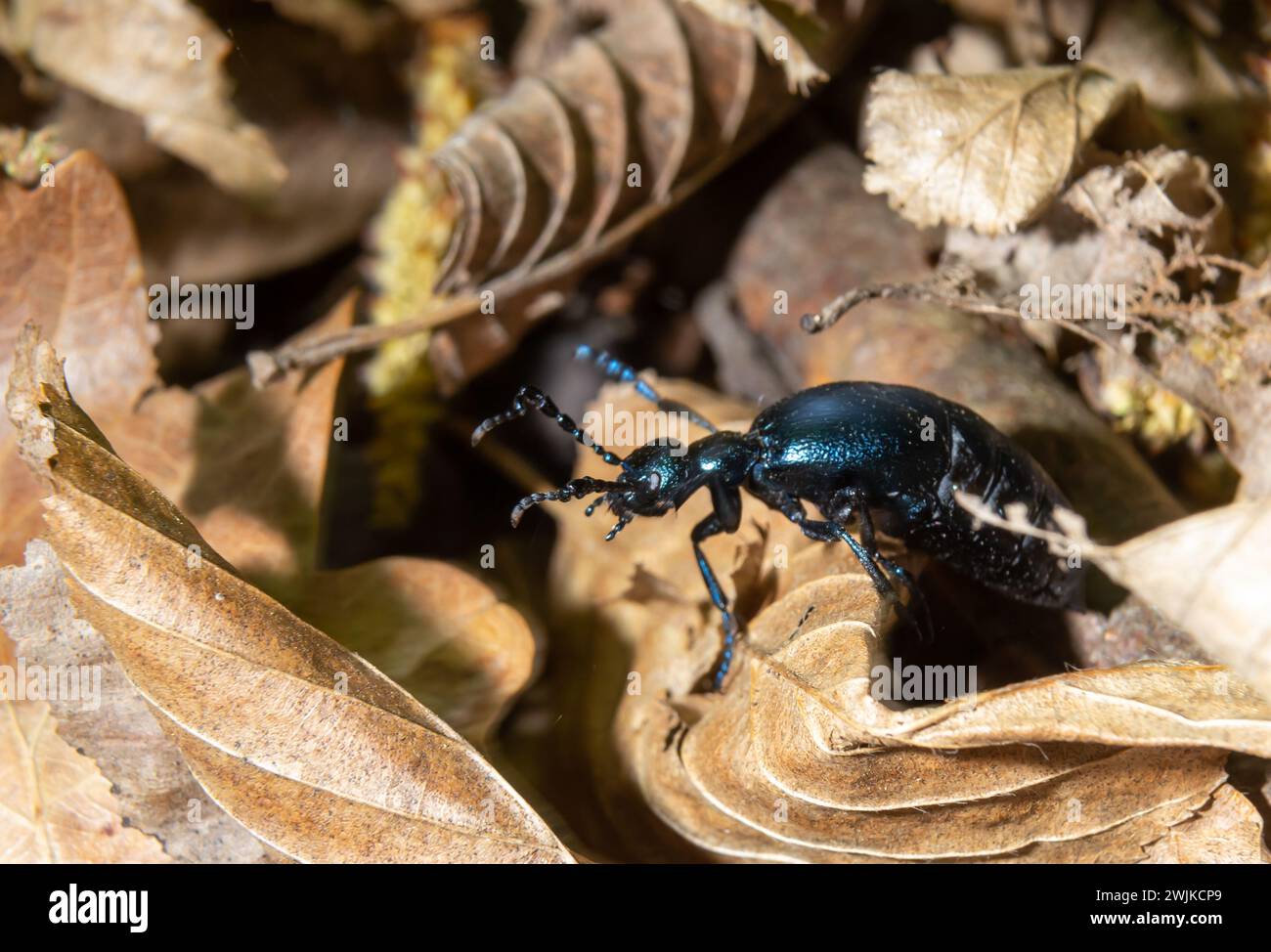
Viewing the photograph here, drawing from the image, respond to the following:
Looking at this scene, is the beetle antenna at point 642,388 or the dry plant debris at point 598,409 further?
the beetle antenna at point 642,388

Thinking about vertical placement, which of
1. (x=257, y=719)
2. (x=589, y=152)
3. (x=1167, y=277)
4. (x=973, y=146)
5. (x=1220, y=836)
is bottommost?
(x=1220, y=836)

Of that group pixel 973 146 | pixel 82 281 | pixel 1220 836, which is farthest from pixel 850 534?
pixel 82 281

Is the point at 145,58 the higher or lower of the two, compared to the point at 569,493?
higher

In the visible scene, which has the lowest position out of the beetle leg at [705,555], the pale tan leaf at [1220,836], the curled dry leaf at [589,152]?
the pale tan leaf at [1220,836]

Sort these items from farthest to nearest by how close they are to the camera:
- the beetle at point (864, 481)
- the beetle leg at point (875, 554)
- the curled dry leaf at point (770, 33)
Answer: the curled dry leaf at point (770, 33) → the beetle at point (864, 481) → the beetle leg at point (875, 554)

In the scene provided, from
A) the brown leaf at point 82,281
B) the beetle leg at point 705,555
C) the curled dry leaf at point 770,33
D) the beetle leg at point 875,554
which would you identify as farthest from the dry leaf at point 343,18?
the beetle leg at point 875,554

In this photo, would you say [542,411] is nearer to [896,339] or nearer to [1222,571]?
[896,339]

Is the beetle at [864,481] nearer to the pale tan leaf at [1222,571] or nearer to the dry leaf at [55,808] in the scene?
the pale tan leaf at [1222,571]
